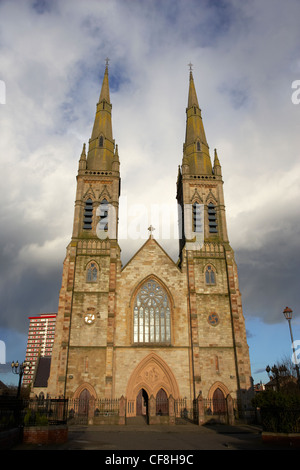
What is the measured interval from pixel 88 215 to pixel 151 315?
11911 mm

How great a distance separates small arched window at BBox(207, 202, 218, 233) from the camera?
3374 cm

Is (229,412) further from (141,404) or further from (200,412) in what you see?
(141,404)

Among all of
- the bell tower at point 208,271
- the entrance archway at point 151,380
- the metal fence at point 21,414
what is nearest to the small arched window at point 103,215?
the bell tower at point 208,271

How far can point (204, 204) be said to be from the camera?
34719mm

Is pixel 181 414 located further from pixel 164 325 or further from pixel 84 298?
pixel 84 298

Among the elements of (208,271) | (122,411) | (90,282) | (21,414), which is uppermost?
(208,271)

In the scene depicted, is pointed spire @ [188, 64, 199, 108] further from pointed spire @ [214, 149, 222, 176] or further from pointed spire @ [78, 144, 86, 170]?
pointed spire @ [78, 144, 86, 170]

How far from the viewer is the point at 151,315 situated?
29141mm

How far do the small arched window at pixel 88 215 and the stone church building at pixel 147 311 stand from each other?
0.10m

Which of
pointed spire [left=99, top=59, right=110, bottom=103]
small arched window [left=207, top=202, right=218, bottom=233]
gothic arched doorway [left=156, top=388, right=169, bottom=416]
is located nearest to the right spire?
small arched window [left=207, top=202, right=218, bottom=233]

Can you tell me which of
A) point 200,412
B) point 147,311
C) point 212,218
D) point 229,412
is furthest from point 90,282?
point 229,412

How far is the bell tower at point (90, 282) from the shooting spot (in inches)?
1040
